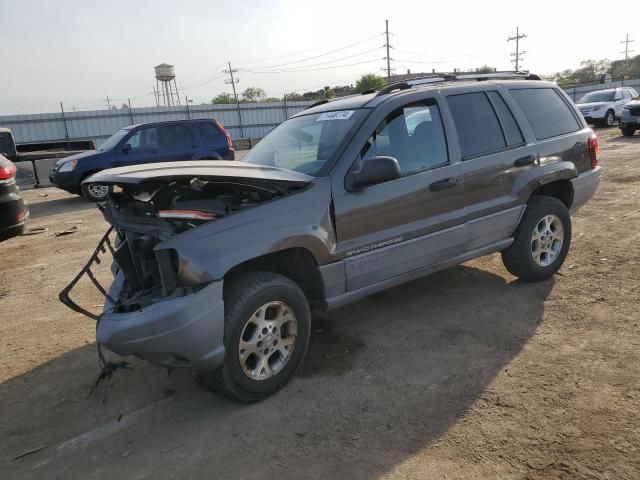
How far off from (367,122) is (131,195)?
176cm

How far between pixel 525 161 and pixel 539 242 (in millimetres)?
819

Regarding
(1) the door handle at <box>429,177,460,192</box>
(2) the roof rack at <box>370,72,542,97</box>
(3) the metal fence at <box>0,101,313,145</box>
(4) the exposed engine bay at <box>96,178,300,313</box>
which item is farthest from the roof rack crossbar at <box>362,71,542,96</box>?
(3) the metal fence at <box>0,101,313,145</box>

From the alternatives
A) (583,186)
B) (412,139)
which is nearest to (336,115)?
(412,139)

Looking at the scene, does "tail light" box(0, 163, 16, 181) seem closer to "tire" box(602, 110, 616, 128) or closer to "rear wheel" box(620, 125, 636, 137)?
"rear wheel" box(620, 125, 636, 137)

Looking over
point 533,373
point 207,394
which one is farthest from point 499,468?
point 207,394

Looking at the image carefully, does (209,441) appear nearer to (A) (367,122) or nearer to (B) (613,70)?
(A) (367,122)

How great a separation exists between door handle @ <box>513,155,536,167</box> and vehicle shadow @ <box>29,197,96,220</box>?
994cm

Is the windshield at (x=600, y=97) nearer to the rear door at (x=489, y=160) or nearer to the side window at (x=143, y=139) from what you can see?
the side window at (x=143, y=139)

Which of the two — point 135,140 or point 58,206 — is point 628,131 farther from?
point 58,206

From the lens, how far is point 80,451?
9.59 feet

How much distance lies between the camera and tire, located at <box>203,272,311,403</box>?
10.1 feet

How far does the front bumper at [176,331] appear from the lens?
285 cm

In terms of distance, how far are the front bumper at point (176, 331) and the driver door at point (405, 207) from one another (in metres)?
1.04

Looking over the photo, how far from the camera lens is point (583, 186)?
201 inches
